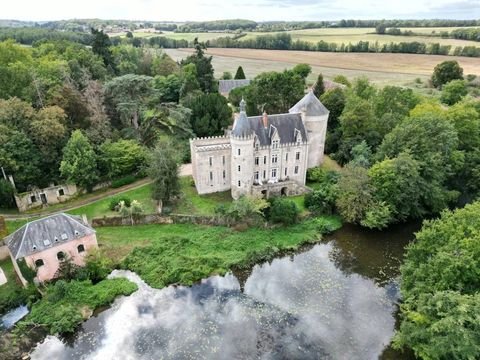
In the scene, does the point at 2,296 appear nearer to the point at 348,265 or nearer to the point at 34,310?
the point at 34,310

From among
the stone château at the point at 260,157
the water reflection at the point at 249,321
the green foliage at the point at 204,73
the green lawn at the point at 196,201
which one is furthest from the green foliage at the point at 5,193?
the green foliage at the point at 204,73

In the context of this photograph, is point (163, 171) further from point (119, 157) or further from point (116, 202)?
point (119, 157)

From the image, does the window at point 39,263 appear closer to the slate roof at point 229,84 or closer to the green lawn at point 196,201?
the green lawn at point 196,201

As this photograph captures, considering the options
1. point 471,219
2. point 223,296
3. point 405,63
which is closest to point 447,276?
point 471,219

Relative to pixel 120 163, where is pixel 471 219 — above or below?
above

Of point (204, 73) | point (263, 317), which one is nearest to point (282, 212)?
point (263, 317)
